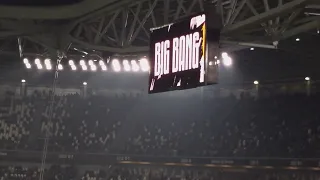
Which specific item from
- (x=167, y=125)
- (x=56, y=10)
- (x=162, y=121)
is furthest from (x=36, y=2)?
(x=162, y=121)

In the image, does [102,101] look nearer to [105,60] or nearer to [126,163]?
[126,163]

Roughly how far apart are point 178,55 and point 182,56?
0.34ft

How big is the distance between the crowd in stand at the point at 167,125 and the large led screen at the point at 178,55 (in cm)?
1102

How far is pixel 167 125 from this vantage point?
2175 centimetres

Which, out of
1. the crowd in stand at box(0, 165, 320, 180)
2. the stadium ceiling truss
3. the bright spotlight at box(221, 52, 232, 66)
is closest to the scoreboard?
the stadium ceiling truss

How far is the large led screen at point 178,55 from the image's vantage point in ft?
21.3

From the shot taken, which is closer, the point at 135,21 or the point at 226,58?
the point at 135,21

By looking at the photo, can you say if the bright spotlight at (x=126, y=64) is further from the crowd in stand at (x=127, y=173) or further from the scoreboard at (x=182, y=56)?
the crowd in stand at (x=127, y=173)

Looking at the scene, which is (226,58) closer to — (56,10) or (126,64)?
(126,64)

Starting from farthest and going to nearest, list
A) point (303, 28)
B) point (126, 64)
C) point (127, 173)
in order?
point (127, 173) < point (126, 64) < point (303, 28)

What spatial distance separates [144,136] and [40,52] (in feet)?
29.3

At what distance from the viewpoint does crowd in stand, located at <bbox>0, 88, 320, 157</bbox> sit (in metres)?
18.8

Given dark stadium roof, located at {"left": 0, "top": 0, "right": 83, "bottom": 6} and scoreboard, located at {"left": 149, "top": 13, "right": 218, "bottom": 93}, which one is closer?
scoreboard, located at {"left": 149, "top": 13, "right": 218, "bottom": 93}

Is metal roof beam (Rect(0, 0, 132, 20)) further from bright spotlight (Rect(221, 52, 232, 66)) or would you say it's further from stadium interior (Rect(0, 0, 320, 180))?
stadium interior (Rect(0, 0, 320, 180))
